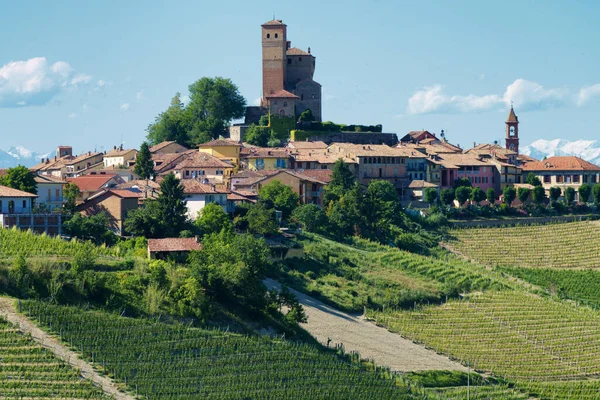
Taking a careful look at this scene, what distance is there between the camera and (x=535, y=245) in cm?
9006

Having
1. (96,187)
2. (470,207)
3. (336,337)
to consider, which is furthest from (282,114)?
(336,337)

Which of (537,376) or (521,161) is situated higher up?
(521,161)

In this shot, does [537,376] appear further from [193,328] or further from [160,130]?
[160,130]

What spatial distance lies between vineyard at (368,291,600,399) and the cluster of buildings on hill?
16.4 m

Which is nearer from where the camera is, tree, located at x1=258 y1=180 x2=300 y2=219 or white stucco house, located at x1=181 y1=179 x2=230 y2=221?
white stucco house, located at x1=181 y1=179 x2=230 y2=221

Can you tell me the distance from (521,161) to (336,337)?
5733 cm

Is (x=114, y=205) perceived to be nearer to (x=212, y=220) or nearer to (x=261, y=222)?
(x=212, y=220)

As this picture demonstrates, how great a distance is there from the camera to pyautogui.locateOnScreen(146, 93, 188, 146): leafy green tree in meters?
108

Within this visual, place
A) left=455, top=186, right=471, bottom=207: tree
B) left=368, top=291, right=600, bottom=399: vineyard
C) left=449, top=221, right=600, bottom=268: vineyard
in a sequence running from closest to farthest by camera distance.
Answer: left=368, top=291, right=600, bottom=399: vineyard
left=449, top=221, right=600, bottom=268: vineyard
left=455, top=186, right=471, bottom=207: tree

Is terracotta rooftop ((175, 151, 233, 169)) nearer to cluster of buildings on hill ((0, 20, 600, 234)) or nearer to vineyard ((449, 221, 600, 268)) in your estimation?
cluster of buildings on hill ((0, 20, 600, 234))

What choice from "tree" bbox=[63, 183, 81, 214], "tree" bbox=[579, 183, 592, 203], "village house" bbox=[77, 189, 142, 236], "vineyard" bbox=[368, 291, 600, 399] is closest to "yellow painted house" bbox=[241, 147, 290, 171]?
"tree" bbox=[63, 183, 81, 214]

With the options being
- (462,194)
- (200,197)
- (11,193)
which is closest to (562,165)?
(462,194)

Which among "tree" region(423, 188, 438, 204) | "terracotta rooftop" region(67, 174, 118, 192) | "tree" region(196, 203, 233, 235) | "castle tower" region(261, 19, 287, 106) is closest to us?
"tree" region(196, 203, 233, 235)

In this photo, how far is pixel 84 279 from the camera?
5556 centimetres
